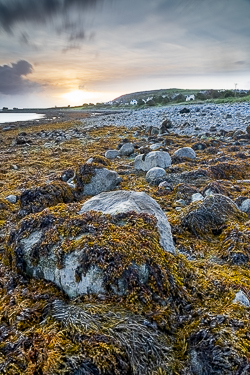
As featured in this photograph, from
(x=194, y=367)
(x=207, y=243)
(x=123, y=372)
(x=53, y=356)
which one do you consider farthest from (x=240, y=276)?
(x=53, y=356)

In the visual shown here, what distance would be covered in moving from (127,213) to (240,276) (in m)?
1.19

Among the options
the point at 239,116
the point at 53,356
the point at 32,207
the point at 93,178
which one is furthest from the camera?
the point at 239,116

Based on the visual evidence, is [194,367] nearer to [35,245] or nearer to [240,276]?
[240,276]

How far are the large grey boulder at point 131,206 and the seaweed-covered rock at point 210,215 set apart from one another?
0.63m

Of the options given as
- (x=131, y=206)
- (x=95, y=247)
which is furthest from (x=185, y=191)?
(x=95, y=247)

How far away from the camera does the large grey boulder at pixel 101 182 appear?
521cm

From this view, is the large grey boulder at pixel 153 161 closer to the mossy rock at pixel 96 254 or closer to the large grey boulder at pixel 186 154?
the large grey boulder at pixel 186 154

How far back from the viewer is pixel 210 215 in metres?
3.58

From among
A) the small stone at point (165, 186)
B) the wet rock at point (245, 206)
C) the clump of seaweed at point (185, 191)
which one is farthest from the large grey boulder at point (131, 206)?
the small stone at point (165, 186)

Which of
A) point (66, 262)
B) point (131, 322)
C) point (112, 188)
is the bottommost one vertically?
point (112, 188)

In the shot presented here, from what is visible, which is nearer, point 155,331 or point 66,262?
point 155,331

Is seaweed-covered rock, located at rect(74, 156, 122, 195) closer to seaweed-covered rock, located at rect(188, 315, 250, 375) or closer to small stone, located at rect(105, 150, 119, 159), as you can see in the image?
small stone, located at rect(105, 150, 119, 159)

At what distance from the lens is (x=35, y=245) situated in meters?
2.47

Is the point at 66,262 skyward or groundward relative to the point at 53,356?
skyward
